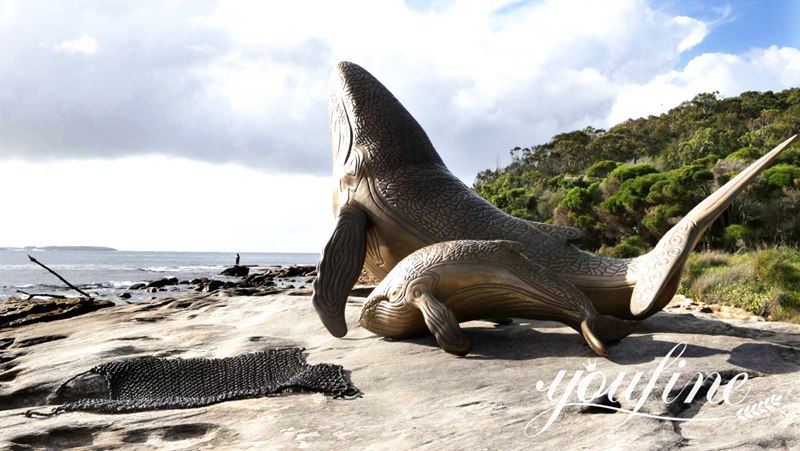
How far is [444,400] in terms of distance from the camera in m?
4.17

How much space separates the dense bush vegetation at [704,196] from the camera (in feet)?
39.2

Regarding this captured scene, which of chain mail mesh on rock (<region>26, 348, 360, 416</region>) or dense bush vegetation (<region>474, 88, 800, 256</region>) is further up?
dense bush vegetation (<region>474, 88, 800, 256</region>)

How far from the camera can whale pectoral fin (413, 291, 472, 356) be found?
17.2 feet

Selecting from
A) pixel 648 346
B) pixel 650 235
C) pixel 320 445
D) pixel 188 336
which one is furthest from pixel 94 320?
pixel 650 235

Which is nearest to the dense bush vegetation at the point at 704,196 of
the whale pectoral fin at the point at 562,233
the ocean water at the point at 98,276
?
the whale pectoral fin at the point at 562,233

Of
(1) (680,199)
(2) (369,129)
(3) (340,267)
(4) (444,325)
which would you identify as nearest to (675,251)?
(4) (444,325)

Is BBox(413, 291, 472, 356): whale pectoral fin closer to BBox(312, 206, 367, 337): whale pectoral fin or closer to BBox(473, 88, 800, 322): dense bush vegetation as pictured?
BBox(312, 206, 367, 337): whale pectoral fin

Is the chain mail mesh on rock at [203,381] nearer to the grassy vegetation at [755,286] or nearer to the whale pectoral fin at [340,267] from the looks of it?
the whale pectoral fin at [340,267]

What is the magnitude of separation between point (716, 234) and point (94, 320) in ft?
56.7

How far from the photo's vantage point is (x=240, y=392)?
15.4ft

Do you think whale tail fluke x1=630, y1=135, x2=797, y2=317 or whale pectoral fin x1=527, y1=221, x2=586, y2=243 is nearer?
whale tail fluke x1=630, y1=135, x2=797, y2=317

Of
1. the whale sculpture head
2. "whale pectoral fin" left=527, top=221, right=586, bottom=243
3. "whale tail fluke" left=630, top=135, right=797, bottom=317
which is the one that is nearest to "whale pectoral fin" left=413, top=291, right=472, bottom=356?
"whale tail fluke" left=630, top=135, right=797, bottom=317

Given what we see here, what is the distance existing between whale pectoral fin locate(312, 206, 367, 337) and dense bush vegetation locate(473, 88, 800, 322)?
7.06 meters

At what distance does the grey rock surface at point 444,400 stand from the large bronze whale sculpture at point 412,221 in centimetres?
46
